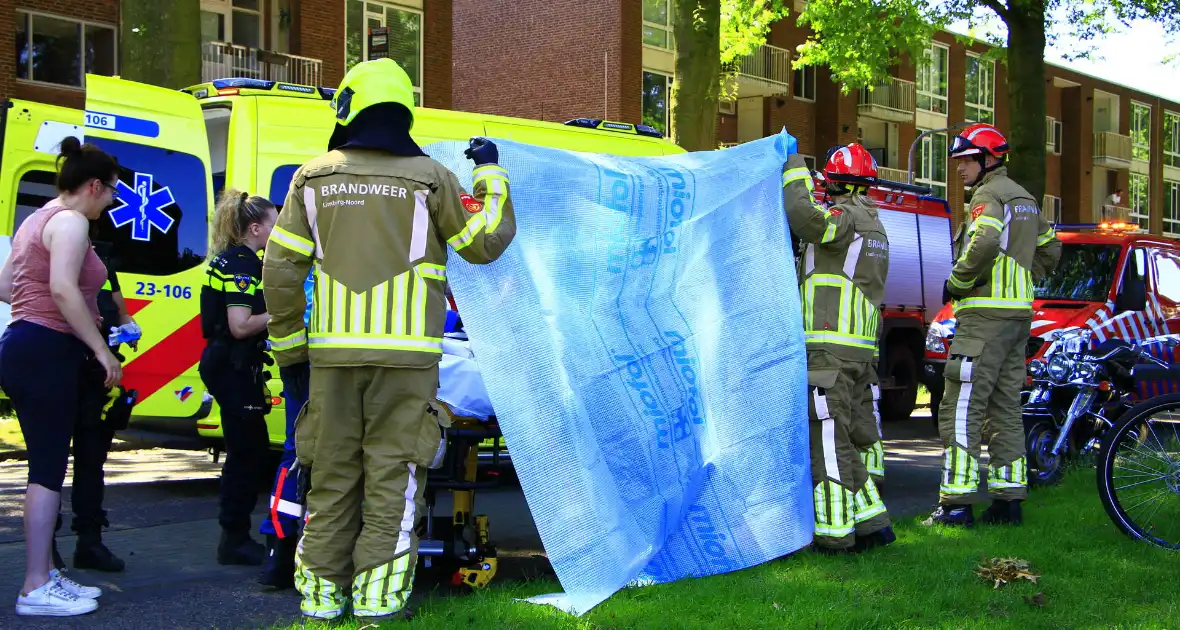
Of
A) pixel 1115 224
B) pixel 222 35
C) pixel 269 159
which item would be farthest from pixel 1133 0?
pixel 269 159

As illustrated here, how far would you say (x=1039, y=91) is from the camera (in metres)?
17.9

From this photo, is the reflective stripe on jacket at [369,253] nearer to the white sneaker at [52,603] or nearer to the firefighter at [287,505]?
the firefighter at [287,505]

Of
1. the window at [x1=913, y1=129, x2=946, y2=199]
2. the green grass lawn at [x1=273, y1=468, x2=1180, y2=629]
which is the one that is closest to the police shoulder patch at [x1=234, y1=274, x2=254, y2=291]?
the green grass lawn at [x1=273, y1=468, x2=1180, y2=629]

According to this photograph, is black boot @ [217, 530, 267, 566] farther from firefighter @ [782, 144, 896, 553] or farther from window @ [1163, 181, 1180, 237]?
window @ [1163, 181, 1180, 237]

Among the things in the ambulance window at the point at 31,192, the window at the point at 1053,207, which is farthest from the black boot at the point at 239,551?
the window at the point at 1053,207

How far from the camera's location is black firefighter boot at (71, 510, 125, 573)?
5.68 metres

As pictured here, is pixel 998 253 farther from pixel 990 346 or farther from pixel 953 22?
pixel 953 22

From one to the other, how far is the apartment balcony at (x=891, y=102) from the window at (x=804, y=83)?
1921 millimetres

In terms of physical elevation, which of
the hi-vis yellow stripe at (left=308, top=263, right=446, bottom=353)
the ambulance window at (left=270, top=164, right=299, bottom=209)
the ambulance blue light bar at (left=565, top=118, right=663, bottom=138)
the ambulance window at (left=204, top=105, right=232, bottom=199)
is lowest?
the hi-vis yellow stripe at (left=308, top=263, right=446, bottom=353)

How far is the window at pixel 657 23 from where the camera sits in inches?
1204

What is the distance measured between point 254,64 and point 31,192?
14700mm

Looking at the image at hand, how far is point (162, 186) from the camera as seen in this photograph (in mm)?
7875

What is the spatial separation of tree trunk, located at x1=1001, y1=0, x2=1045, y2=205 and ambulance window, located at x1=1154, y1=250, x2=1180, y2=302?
460 centimetres

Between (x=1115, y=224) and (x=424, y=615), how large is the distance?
10.0 meters
